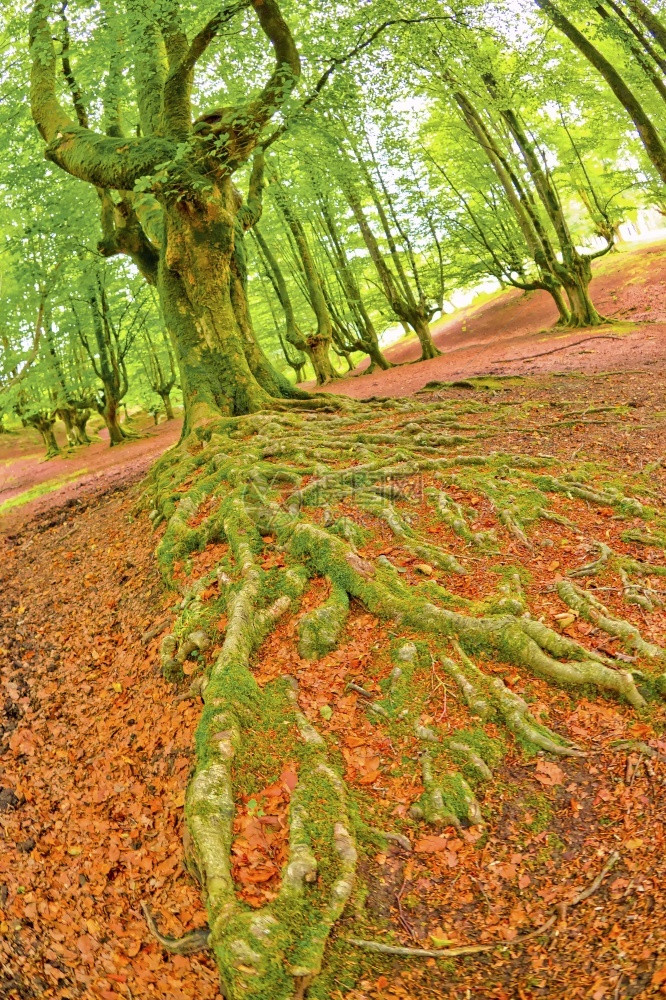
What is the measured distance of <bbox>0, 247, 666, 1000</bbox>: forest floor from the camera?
2668 millimetres

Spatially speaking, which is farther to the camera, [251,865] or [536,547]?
[536,547]

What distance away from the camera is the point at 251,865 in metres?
3.14

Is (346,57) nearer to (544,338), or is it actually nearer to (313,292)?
(313,292)

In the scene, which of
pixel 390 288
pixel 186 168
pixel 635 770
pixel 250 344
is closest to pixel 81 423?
pixel 390 288

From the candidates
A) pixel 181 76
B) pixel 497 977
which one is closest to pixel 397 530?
pixel 497 977

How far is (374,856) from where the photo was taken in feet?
10.3

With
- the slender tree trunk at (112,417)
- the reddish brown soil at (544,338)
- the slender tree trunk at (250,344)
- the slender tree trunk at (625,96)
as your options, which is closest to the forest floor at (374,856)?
the slender tree trunk at (250,344)

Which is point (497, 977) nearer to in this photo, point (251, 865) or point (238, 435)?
point (251, 865)

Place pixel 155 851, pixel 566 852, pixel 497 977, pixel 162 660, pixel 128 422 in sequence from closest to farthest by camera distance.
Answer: pixel 497 977 → pixel 566 852 → pixel 155 851 → pixel 162 660 → pixel 128 422

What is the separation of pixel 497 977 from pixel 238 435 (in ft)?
23.2

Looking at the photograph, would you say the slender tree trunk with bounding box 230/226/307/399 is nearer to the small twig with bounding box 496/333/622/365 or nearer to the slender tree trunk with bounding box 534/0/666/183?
the slender tree trunk with bounding box 534/0/666/183

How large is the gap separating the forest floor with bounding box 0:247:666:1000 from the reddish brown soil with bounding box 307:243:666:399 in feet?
32.8

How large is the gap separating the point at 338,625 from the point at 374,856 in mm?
1728

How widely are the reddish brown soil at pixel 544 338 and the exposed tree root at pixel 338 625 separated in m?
8.44
